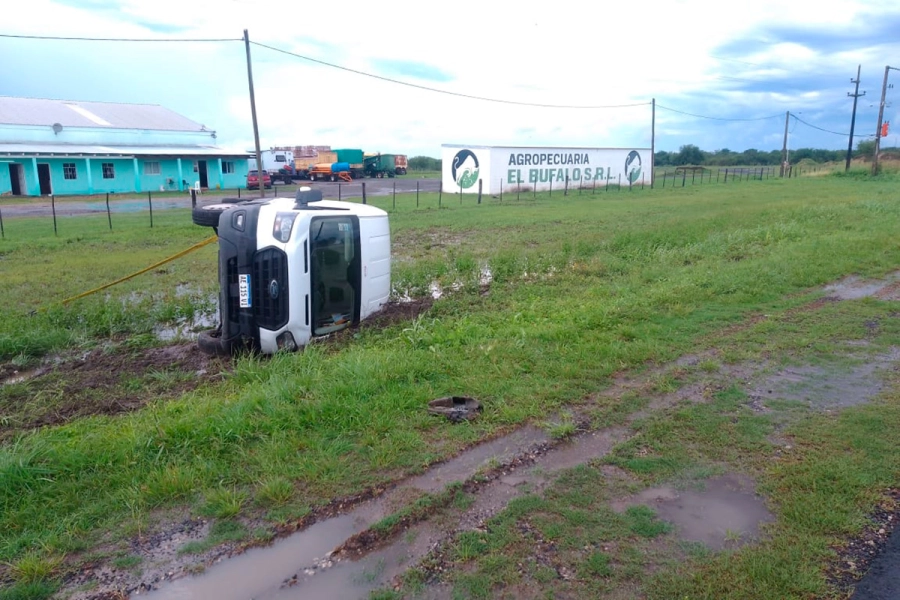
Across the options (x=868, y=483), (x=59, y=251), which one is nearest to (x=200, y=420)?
(x=868, y=483)

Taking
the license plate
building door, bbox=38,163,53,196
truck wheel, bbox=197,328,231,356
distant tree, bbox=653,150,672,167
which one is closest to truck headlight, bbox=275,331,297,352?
the license plate

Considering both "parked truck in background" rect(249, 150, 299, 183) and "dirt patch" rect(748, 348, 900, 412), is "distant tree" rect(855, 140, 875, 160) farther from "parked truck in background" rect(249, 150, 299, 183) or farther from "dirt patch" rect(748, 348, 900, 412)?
"dirt patch" rect(748, 348, 900, 412)

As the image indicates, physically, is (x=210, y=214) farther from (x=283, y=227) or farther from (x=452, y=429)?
(x=452, y=429)

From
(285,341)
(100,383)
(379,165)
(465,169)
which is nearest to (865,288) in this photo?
(285,341)

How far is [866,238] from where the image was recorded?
15.0m

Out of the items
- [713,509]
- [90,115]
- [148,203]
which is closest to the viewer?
[713,509]

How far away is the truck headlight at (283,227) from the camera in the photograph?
23.2 feet

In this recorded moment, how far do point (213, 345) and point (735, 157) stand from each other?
116 m

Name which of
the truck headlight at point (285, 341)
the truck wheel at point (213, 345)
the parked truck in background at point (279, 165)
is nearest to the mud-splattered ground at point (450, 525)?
the truck headlight at point (285, 341)

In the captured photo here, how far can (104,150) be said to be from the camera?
45406mm

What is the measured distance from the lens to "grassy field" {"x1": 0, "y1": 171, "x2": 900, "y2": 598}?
382cm

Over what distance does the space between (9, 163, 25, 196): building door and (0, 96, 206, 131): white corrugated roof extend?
5.55 m

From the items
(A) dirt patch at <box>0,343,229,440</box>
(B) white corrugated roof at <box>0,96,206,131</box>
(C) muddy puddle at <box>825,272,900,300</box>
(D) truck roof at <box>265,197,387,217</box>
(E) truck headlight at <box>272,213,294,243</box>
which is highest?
(B) white corrugated roof at <box>0,96,206,131</box>

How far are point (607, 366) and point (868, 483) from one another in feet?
8.50
